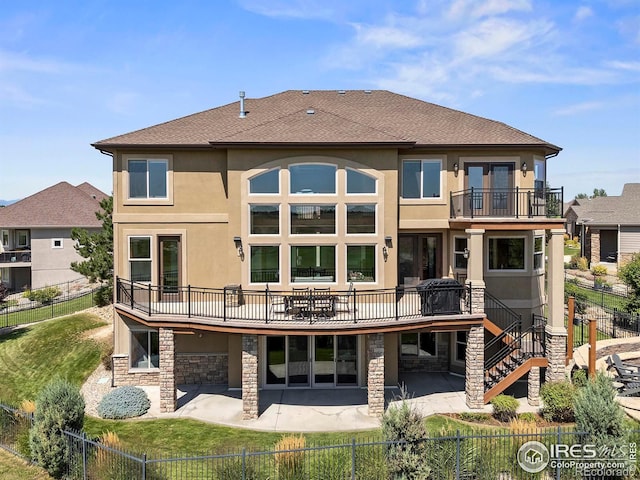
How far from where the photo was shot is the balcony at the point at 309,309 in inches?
493

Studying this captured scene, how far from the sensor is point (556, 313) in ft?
45.4

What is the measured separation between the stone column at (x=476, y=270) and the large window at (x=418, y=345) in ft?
12.2

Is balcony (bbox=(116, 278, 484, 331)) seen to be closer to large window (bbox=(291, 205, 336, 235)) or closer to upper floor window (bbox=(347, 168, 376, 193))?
large window (bbox=(291, 205, 336, 235))

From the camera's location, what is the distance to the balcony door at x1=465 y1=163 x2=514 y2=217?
15.0 metres

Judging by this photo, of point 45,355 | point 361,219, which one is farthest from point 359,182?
point 45,355

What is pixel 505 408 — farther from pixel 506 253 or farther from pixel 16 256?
pixel 16 256

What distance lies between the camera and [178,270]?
604 inches

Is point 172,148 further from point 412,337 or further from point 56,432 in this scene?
point 412,337

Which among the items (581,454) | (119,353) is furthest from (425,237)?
(119,353)

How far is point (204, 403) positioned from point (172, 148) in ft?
28.8

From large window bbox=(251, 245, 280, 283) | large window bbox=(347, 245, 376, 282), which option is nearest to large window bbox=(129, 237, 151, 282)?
large window bbox=(251, 245, 280, 283)

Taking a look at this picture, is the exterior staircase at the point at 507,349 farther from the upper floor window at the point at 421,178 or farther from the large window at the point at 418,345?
the upper floor window at the point at 421,178

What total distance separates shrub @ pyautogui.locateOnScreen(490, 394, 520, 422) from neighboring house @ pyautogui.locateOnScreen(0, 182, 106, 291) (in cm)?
3139

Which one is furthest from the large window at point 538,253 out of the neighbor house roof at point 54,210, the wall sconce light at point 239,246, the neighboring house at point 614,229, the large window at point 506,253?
the neighbor house roof at point 54,210
